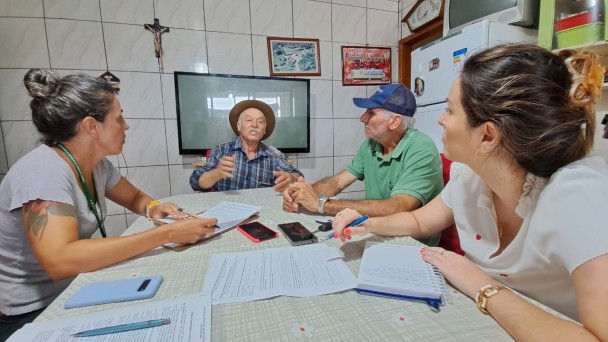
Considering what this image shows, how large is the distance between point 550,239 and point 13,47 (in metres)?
3.23

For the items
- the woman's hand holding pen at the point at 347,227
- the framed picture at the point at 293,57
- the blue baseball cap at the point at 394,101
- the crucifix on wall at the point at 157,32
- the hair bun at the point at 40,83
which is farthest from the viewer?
the framed picture at the point at 293,57

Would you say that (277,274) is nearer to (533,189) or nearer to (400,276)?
(400,276)

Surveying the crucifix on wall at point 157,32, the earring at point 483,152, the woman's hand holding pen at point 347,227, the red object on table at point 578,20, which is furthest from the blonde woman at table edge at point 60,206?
the red object on table at point 578,20

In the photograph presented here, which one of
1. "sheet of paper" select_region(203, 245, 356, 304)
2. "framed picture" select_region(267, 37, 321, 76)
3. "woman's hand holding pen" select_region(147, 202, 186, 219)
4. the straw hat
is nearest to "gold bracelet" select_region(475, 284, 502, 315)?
"sheet of paper" select_region(203, 245, 356, 304)

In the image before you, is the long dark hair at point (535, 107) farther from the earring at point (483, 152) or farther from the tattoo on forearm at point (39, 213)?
the tattoo on forearm at point (39, 213)

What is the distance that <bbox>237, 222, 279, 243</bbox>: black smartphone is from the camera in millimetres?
898

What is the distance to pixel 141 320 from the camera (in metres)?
0.50

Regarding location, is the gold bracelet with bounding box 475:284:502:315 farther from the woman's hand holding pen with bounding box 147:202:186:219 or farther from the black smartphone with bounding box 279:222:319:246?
the woman's hand holding pen with bounding box 147:202:186:219

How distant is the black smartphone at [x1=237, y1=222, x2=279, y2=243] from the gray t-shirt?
507 mm

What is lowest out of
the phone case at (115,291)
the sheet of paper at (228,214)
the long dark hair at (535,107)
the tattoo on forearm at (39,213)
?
the phone case at (115,291)

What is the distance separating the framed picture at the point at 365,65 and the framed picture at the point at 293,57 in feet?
1.00

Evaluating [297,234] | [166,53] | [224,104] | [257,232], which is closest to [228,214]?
[257,232]

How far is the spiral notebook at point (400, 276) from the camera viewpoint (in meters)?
0.56

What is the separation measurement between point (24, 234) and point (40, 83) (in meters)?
0.49
